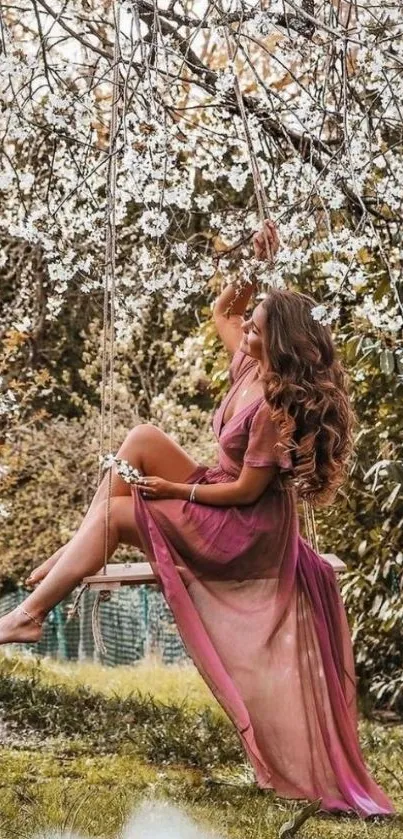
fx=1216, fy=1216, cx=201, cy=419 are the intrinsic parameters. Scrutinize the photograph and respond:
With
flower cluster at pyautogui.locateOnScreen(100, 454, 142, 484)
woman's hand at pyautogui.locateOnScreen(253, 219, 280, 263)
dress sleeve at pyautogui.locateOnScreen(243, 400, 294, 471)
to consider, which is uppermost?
woman's hand at pyautogui.locateOnScreen(253, 219, 280, 263)

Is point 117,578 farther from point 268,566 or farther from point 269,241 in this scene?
point 269,241

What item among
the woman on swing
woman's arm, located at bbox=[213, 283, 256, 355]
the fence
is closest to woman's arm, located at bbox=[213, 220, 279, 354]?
woman's arm, located at bbox=[213, 283, 256, 355]

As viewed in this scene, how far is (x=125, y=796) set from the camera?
12.3ft

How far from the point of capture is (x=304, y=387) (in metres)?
3.04

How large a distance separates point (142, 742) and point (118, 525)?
247 centimetres

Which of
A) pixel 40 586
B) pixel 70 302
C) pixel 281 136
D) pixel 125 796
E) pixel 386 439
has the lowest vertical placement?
pixel 125 796

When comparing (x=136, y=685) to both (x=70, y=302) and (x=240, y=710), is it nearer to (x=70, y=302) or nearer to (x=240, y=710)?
(x=70, y=302)

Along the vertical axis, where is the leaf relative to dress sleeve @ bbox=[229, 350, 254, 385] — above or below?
below

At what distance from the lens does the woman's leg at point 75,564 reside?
3033mm

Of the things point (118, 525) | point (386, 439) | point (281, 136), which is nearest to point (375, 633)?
point (386, 439)

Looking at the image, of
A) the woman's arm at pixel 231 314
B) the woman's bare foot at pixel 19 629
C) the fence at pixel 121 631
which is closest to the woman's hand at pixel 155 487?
the woman's bare foot at pixel 19 629

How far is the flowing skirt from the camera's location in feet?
10.1

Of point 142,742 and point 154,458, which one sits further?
point 142,742

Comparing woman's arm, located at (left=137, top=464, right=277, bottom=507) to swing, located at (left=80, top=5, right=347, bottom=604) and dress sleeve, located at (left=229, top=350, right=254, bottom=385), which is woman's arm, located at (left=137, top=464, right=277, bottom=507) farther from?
dress sleeve, located at (left=229, top=350, right=254, bottom=385)
